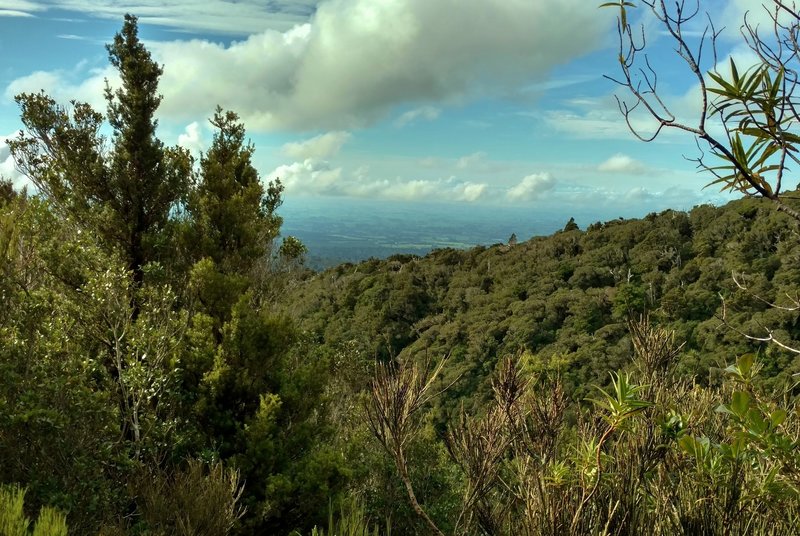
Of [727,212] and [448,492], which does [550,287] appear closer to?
[727,212]

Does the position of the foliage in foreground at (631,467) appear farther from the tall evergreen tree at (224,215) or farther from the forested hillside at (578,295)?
the forested hillside at (578,295)

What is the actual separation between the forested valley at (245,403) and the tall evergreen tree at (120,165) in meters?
0.04

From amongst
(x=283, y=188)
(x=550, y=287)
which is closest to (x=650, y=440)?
(x=283, y=188)

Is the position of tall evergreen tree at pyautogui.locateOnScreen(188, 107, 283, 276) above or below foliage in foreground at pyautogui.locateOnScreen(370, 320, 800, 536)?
above

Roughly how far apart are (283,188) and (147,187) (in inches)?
188

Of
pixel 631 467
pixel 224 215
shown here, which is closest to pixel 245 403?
pixel 224 215

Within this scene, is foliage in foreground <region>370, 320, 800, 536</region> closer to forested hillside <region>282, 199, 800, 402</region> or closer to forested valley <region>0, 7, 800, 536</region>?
forested valley <region>0, 7, 800, 536</region>

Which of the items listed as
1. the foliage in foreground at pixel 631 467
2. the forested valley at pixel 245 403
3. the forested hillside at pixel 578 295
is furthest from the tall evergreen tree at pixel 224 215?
the forested hillside at pixel 578 295

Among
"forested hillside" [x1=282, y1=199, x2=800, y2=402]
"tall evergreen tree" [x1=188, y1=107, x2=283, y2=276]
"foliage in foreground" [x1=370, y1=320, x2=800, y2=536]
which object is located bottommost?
"forested hillside" [x1=282, y1=199, x2=800, y2=402]

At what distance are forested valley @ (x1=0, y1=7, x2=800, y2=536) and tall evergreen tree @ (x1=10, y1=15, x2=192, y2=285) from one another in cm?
4

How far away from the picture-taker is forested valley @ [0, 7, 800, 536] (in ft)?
8.79

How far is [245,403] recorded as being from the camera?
8.64m

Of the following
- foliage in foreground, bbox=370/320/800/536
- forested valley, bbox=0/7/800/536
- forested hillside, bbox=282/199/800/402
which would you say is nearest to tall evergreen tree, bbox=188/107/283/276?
forested valley, bbox=0/7/800/536

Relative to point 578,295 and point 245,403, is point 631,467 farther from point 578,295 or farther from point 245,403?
point 578,295
